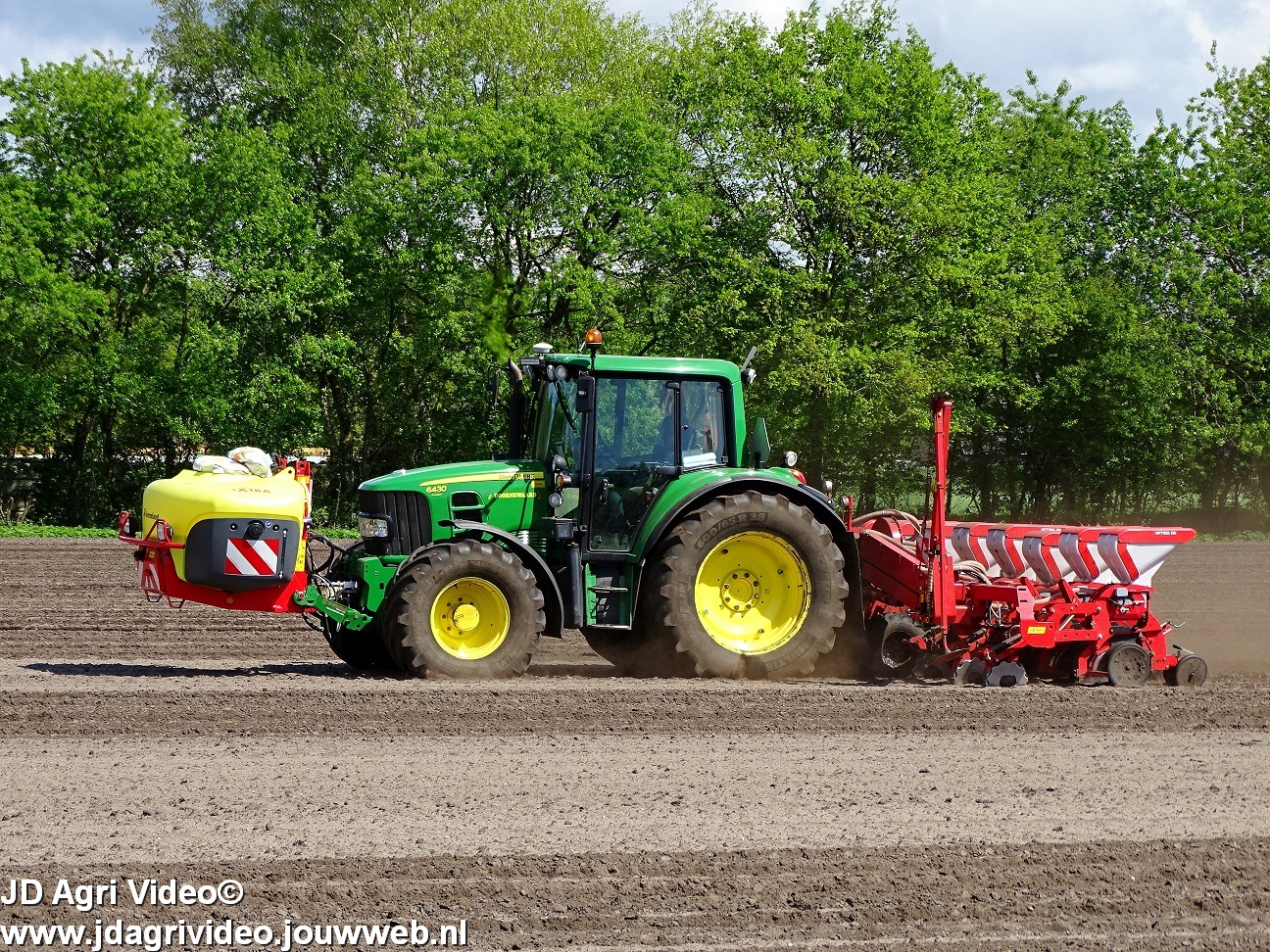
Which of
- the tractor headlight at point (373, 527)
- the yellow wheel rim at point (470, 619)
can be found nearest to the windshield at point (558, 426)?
the yellow wheel rim at point (470, 619)

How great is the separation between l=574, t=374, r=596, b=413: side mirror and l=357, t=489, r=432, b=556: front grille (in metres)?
1.20

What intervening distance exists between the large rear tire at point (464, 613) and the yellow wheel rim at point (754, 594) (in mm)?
1220

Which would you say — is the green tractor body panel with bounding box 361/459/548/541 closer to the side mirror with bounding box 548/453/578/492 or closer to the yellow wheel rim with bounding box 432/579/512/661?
the side mirror with bounding box 548/453/578/492

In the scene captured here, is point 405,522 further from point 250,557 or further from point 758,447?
point 758,447

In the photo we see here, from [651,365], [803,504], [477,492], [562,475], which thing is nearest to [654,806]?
[562,475]

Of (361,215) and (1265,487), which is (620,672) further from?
(1265,487)

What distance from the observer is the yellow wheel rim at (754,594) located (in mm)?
8836

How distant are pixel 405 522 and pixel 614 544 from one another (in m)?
1.40

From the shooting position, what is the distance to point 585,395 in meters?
8.52

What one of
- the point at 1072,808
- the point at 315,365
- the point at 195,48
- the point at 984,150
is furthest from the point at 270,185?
the point at 1072,808

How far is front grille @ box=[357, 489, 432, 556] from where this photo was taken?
8625 millimetres

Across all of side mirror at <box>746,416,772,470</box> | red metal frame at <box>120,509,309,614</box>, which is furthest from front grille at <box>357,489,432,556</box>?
side mirror at <box>746,416,772,470</box>

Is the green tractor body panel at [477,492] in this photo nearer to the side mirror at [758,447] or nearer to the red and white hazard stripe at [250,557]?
the red and white hazard stripe at [250,557]

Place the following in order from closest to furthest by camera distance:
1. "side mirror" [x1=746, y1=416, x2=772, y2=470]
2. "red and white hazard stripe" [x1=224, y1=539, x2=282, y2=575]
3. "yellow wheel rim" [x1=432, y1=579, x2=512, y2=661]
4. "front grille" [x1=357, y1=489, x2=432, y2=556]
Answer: "red and white hazard stripe" [x1=224, y1=539, x2=282, y2=575]
"yellow wheel rim" [x1=432, y1=579, x2=512, y2=661]
"front grille" [x1=357, y1=489, x2=432, y2=556]
"side mirror" [x1=746, y1=416, x2=772, y2=470]
